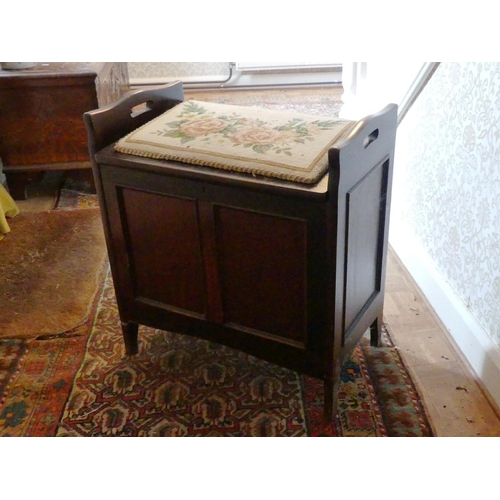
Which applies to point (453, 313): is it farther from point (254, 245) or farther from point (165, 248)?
point (165, 248)

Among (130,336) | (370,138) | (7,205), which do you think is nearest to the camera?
(370,138)

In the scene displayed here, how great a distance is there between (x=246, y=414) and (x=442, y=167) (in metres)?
0.96

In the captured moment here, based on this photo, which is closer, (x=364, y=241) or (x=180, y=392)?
(x=364, y=241)

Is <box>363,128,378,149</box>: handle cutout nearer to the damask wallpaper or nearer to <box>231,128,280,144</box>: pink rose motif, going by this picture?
<box>231,128,280,144</box>: pink rose motif

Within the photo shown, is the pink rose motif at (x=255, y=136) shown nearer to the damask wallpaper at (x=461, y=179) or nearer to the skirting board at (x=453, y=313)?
the damask wallpaper at (x=461, y=179)

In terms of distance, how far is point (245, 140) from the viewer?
4.07ft

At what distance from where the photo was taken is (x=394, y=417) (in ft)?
4.54

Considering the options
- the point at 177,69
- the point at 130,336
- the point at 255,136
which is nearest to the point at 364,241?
the point at 255,136

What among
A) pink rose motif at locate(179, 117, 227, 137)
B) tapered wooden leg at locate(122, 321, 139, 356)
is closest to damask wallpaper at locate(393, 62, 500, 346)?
pink rose motif at locate(179, 117, 227, 137)

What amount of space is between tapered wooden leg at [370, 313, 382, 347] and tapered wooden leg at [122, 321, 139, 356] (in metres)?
0.68

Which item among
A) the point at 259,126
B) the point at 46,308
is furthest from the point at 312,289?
the point at 46,308

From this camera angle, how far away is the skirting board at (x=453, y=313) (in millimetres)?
1449

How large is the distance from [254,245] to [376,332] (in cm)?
57

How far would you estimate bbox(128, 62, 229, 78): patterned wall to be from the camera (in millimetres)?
4270
